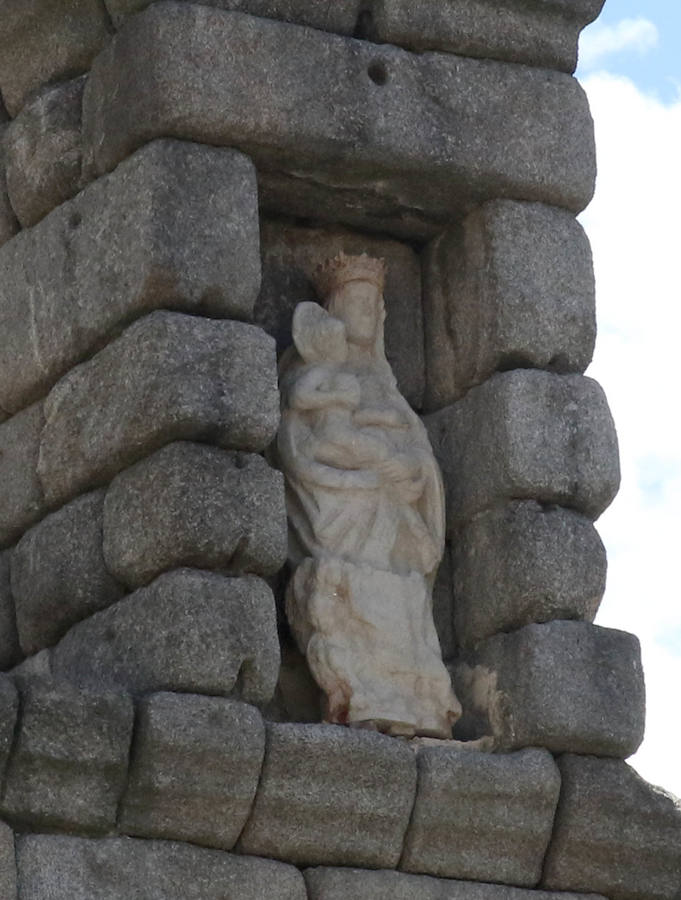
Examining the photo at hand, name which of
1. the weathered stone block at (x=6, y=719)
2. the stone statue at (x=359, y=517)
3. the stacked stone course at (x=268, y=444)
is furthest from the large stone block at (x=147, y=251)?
the weathered stone block at (x=6, y=719)

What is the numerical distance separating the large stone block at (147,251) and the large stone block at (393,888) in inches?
73.3

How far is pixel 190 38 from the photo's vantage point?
33.4ft

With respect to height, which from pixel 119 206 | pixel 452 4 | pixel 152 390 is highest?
pixel 452 4

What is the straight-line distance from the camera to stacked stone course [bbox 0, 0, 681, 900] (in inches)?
371

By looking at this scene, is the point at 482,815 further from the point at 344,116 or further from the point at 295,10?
the point at 295,10

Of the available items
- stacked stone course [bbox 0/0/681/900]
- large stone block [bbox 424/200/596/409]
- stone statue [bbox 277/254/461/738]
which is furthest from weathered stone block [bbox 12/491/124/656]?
large stone block [bbox 424/200/596/409]

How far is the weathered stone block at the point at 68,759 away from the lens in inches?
361

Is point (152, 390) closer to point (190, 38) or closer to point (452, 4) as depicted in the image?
point (190, 38)

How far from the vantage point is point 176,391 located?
32.0 ft

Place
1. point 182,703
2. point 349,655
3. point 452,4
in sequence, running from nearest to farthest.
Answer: point 182,703 → point 349,655 → point 452,4

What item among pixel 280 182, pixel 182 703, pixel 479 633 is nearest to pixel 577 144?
pixel 280 182

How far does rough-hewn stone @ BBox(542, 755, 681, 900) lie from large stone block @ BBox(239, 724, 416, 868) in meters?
0.59

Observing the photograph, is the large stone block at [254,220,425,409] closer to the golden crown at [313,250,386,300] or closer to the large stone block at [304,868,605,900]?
the golden crown at [313,250,386,300]

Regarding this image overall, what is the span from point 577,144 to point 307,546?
5.86ft
